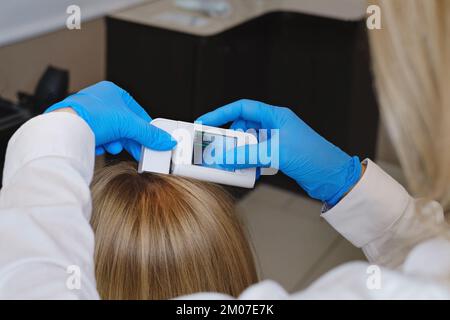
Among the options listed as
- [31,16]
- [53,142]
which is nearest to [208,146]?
[53,142]

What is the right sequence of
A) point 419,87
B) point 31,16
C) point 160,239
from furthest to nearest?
point 31,16, point 160,239, point 419,87

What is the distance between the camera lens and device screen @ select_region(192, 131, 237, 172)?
3.11 ft

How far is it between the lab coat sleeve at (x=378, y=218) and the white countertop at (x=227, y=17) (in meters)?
1.14

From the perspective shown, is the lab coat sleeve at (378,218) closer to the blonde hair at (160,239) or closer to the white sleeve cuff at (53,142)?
the blonde hair at (160,239)

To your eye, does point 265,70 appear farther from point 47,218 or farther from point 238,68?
point 47,218

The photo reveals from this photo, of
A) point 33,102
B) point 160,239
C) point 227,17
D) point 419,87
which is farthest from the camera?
point 227,17

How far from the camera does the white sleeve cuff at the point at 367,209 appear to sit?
977mm

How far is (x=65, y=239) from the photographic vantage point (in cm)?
72

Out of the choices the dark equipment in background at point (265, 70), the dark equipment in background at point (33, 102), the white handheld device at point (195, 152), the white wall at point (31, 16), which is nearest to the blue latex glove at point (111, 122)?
the white handheld device at point (195, 152)

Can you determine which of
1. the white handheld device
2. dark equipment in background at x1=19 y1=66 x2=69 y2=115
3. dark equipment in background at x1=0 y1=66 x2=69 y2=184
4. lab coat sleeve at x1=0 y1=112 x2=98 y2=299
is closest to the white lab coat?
lab coat sleeve at x1=0 y1=112 x2=98 y2=299

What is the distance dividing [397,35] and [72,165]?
41 centimetres

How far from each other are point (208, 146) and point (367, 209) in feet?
0.87

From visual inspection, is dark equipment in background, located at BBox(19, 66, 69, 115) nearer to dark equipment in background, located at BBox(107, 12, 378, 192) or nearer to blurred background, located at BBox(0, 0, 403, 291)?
blurred background, located at BBox(0, 0, 403, 291)

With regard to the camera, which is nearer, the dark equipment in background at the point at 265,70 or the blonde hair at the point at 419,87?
the blonde hair at the point at 419,87
